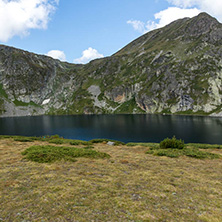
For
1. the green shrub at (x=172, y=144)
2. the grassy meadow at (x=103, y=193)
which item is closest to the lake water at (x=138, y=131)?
the green shrub at (x=172, y=144)

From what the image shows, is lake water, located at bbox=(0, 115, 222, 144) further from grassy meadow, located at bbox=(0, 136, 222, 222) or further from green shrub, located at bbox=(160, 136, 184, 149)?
grassy meadow, located at bbox=(0, 136, 222, 222)

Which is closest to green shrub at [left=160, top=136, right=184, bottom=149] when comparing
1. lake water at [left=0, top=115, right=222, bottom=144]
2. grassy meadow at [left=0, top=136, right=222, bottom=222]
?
grassy meadow at [left=0, top=136, right=222, bottom=222]

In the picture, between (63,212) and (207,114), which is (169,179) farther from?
(207,114)

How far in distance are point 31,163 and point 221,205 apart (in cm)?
1734

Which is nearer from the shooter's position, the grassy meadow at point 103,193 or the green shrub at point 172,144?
the grassy meadow at point 103,193

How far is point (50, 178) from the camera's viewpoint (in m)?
12.5

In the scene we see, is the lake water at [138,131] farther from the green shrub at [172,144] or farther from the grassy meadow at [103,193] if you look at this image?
the grassy meadow at [103,193]

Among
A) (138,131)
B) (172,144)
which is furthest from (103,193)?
(138,131)

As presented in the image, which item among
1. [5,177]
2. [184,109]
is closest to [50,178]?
[5,177]

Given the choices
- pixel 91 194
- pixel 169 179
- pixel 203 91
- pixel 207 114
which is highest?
pixel 203 91

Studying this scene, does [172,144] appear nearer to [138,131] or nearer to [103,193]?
[103,193]

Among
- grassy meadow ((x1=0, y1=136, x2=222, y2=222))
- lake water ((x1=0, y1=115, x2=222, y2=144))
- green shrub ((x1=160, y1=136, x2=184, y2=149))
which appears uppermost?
grassy meadow ((x1=0, y1=136, x2=222, y2=222))

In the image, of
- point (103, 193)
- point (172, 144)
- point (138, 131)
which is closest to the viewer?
point (103, 193)

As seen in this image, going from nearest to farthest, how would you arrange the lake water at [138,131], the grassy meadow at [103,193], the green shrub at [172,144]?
the grassy meadow at [103,193] < the green shrub at [172,144] < the lake water at [138,131]
